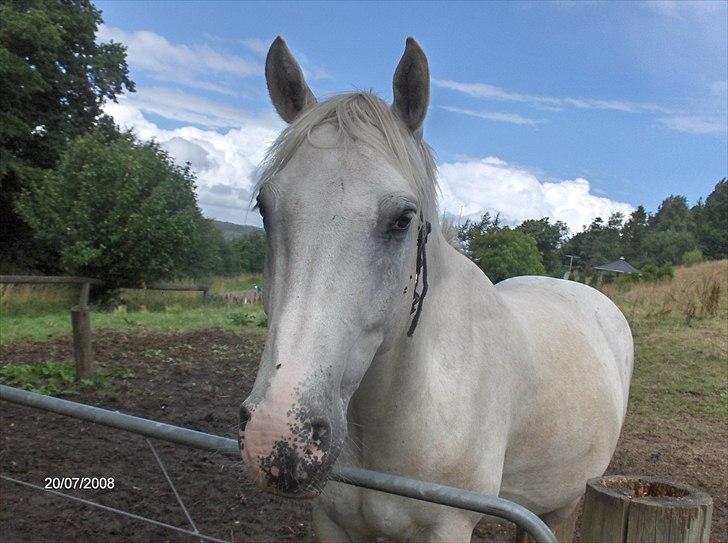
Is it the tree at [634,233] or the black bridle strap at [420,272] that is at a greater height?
the tree at [634,233]

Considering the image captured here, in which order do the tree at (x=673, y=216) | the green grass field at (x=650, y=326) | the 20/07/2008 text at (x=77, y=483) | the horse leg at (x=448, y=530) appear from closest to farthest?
the horse leg at (x=448, y=530), the 20/07/2008 text at (x=77, y=483), the green grass field at (x=650, y=326), the tree at (x=673, y=216)

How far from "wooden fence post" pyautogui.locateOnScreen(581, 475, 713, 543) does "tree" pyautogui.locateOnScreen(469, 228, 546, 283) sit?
2783 mm

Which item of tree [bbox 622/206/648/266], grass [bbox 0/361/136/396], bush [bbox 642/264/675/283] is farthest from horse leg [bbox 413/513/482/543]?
tree [bbox 622/206/648/266]

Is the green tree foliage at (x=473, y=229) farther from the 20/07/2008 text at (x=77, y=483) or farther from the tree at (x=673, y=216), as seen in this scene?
the tree at (x=673, y=216)

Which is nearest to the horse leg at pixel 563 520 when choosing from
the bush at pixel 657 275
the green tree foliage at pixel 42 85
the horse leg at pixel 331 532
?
the horse leg at pixel 331 532

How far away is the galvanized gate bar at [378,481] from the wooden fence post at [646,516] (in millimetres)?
143

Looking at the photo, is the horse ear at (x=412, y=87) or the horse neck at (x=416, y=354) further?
the horse neck at (x=416, y=354)

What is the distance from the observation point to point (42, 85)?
72.3 ft

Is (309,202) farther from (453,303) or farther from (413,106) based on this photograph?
(453,303)

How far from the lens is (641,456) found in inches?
223

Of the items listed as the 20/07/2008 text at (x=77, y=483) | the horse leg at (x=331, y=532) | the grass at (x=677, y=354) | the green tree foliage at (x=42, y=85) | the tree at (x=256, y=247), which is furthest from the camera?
the green tree foliage at (x=42, y=85)

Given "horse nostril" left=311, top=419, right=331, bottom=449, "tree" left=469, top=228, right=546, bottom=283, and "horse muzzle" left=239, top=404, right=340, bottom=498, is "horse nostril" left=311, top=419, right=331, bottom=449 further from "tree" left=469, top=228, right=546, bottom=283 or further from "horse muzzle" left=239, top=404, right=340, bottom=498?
"tree" left=469, top=228, right=546, bottom=283

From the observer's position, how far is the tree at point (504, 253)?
450 centimetres

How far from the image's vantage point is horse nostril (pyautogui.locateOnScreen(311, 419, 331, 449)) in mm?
1255
